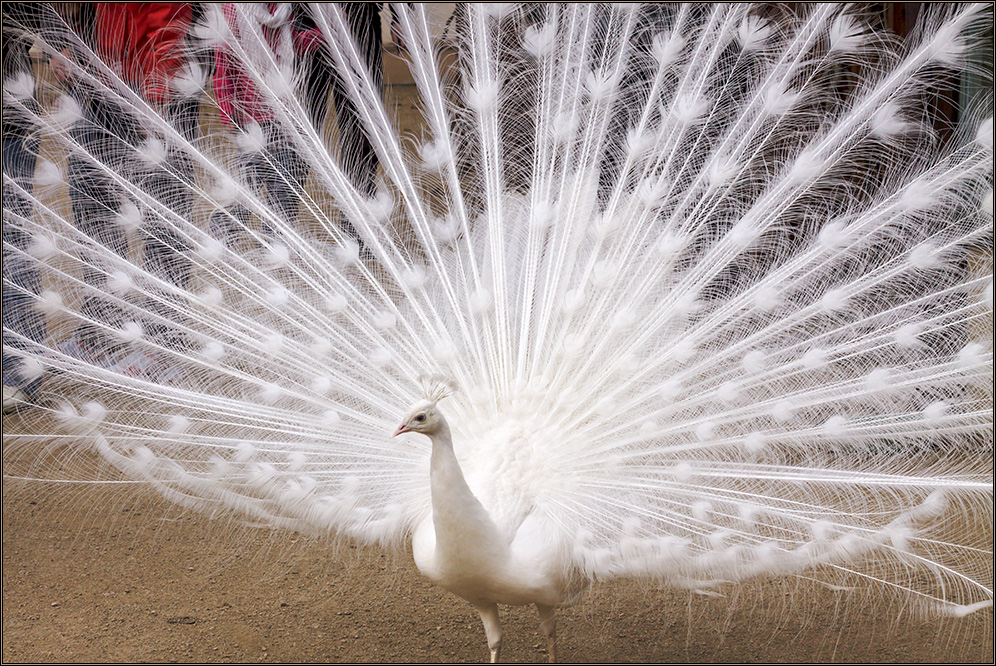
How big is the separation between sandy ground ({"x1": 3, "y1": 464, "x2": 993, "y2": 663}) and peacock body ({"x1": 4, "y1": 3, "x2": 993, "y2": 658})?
16.7 inches

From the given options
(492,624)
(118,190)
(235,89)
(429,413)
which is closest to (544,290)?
(429,413)

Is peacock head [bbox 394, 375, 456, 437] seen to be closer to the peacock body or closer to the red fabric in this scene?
the peacock body

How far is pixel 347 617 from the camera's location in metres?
2.68

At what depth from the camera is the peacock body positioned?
6.85ft

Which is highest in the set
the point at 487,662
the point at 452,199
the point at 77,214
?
the point at 452,199

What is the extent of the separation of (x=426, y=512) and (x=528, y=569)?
32cm

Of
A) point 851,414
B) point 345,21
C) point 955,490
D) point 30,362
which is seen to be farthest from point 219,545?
point 955,490

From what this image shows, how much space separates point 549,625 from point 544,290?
848 mm

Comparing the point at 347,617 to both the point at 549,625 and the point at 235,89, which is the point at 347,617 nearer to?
the point at 549,625

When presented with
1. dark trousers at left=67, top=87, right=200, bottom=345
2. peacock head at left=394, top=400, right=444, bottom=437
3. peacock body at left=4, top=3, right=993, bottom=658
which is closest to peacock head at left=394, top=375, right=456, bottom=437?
peacock head at left=394, top=400, right=444, bottom=437

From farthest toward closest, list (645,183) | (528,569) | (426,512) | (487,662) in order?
(487,662), (645,183), (426,512), (528,569)

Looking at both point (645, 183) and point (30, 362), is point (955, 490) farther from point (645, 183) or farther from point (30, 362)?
point (30, 362)

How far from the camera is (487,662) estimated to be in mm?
2533

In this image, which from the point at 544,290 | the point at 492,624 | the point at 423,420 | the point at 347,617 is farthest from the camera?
the point at 347,617
